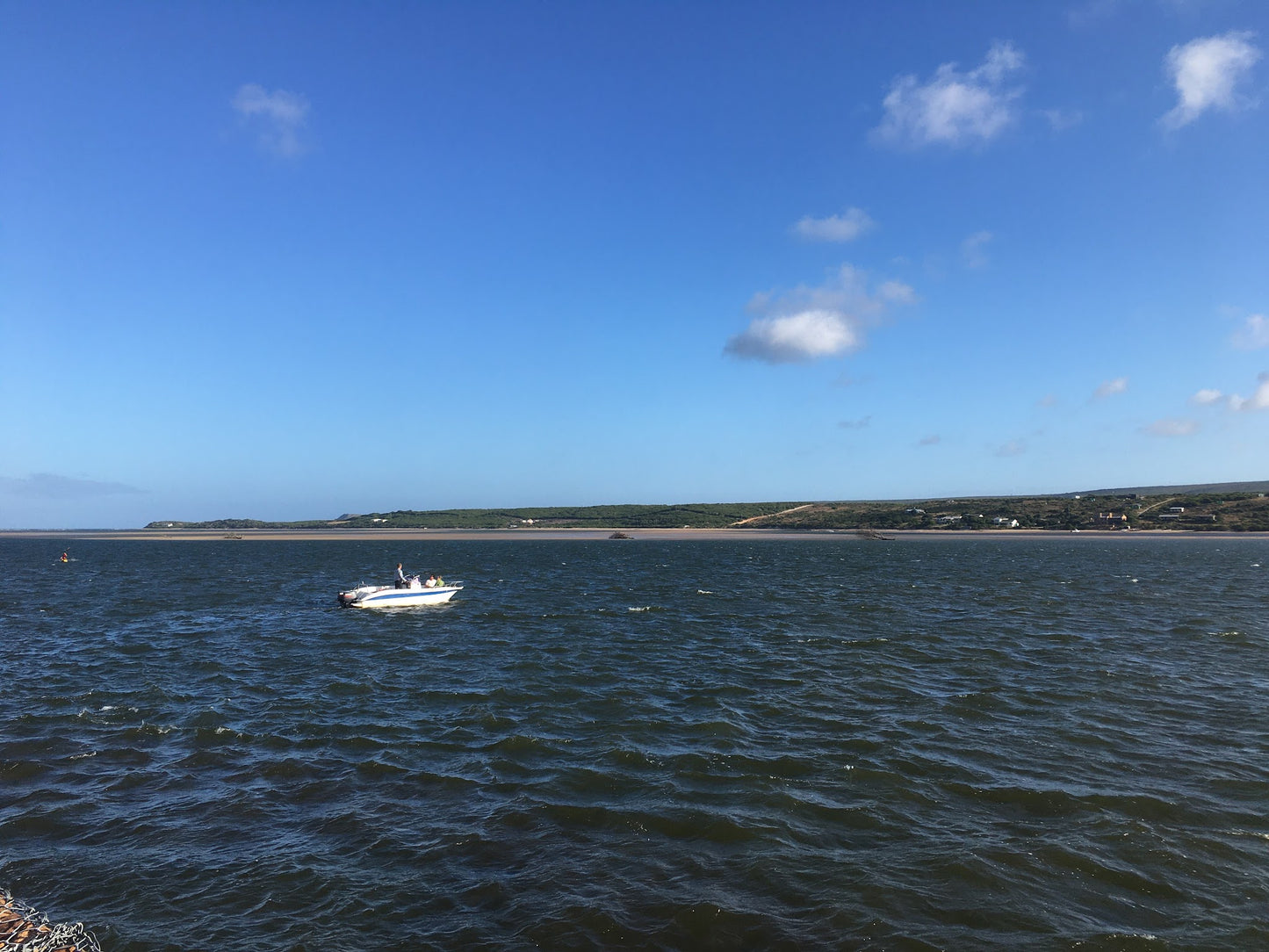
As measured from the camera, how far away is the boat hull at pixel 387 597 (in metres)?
39.1

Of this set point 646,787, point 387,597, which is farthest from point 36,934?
point 387,597

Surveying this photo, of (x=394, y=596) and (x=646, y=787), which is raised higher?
(x=394, y=596)

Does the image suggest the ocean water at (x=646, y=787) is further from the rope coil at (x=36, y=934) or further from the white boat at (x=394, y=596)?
the white boat at (x=394, y=596)

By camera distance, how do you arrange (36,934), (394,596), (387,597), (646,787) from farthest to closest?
(394,596) → (387,597) → (646,787) → (36,934)

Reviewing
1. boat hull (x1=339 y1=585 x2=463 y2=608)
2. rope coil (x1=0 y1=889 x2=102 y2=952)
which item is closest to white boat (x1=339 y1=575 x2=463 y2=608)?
boat hull (x1=339 y1=585 x2=463 y2=608)

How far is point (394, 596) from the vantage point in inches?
1558

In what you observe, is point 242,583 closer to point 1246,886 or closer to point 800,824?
point 800,824

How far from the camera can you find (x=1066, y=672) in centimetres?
2231

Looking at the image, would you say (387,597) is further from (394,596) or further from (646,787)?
(646,787)

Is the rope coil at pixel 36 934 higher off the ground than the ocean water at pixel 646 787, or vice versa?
the rope coil at pixel 36 934

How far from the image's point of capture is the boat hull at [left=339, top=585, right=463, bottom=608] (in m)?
39.1

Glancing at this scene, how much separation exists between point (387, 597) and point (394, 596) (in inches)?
14.4

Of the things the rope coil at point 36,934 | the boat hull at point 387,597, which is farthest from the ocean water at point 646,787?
the boat hull at point 387,597

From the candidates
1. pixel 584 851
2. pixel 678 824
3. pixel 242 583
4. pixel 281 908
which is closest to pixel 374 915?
pixel 281 908
